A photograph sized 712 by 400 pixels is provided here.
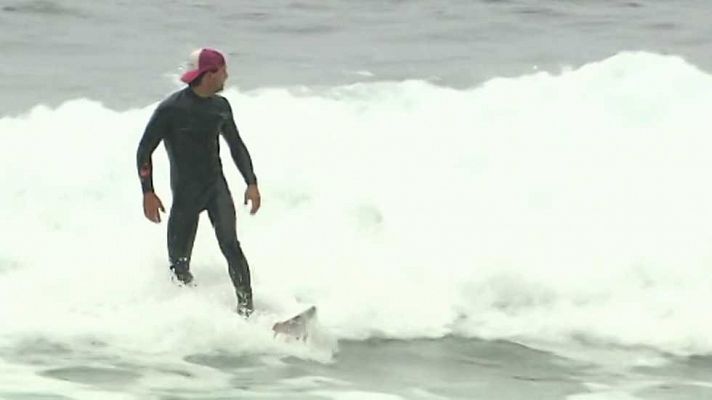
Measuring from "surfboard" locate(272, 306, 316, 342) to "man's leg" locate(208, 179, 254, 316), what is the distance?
31cm

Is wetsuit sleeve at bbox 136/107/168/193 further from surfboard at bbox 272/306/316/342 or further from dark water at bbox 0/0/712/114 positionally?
dark water at bbox 0/0/712/114

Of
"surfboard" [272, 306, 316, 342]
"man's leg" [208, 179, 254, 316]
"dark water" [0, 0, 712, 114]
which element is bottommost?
"surfboard" [272, 306, 316, 342]

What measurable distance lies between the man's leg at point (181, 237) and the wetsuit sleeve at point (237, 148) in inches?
14.1

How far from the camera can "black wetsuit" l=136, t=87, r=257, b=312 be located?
7172 mm

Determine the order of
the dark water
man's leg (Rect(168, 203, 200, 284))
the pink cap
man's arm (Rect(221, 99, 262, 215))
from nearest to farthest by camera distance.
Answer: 1. the pink cap
2. man's arm (Rect(221, 99, 262, 215))
3. man's leg (Rect(168, 203, 200, 284))
4. the dark water

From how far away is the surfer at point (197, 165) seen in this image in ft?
23.4

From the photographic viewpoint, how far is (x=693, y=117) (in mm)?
12461

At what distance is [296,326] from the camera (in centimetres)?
714

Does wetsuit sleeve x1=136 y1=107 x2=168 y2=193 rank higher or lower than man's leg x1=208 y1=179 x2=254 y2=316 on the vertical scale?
higher

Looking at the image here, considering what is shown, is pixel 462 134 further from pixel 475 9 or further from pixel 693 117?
pixel 475 9

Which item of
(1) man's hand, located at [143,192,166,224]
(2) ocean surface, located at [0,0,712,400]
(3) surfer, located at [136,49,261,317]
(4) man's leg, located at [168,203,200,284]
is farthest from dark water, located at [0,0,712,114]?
(1) man's hand, located at [143,192,166,224]

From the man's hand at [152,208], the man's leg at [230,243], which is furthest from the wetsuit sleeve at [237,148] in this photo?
the man's hand at [152,208]

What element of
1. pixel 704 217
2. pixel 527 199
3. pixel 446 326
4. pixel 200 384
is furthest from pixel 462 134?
pixel 200 384

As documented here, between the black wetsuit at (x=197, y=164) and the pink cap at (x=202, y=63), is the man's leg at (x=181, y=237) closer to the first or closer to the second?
the black wetsuit at (x=197, y=164)
